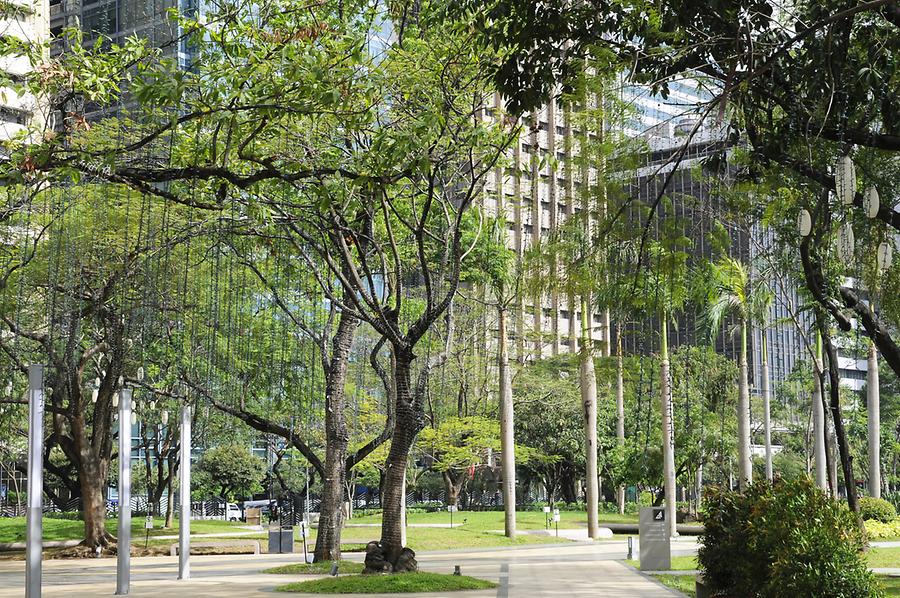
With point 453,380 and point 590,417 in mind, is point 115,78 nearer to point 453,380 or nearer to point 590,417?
point 590,417

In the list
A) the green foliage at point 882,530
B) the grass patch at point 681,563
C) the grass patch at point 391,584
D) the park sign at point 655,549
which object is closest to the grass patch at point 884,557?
the grass patch at point 681,563

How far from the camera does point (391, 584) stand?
60.4ft

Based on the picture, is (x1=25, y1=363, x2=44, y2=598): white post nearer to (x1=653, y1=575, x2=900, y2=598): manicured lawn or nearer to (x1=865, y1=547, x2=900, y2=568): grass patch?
(x1=653, y1=575, x2=900, y2=598): manicured lawn

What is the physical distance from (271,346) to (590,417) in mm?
10627

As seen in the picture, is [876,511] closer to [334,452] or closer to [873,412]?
[873,412]

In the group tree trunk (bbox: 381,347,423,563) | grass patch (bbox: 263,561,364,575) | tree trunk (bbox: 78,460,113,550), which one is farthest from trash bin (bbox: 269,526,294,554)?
tree trunk (bbox: 381,347,423,563)

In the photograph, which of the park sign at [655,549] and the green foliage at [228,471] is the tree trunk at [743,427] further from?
the green foliage at [228,471]

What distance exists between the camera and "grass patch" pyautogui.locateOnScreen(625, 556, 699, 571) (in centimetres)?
2425

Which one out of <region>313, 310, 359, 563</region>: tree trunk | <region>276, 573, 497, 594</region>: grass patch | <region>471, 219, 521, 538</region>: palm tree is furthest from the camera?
<region>471, 219, 521, 538</region>: palm tree

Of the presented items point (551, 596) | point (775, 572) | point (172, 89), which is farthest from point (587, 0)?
point (551, 596)

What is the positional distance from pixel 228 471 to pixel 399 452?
111 ft

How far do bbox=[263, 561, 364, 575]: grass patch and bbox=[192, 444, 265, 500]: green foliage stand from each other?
27.0 meters

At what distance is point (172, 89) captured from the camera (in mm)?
11055

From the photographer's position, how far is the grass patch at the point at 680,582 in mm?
18453
